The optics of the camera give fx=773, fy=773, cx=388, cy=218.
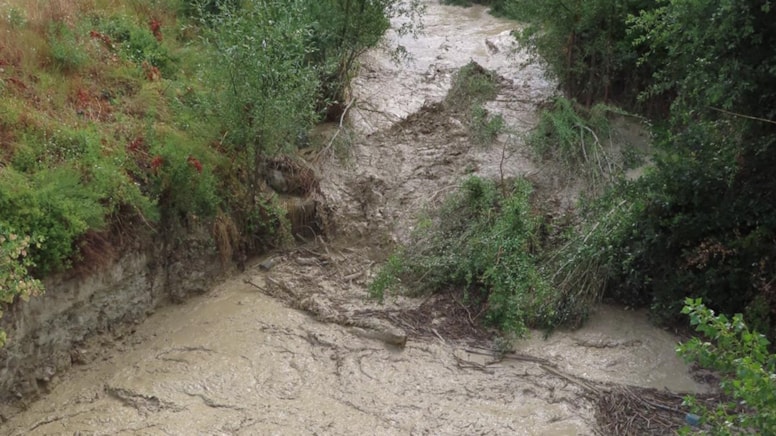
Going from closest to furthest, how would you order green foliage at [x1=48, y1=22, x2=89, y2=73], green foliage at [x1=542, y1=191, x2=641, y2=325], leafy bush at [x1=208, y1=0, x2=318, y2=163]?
green foliage at [x1=542, y1=191, x2=641, y2=325] → leafy bush at [x1=208, y1=0, x2=318, y2=163] → green foliage at [x1=48, y1=22, x2=89, y2=73]

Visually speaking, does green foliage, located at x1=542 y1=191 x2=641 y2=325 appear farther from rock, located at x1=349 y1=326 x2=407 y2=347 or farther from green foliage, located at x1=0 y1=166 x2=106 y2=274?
green foliage, located at x1=0 y1=166 x2=106 y2=274

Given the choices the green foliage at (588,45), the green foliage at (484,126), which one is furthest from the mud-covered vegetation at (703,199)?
the green foliage at (484,126)

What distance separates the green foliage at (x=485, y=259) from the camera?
7289mm

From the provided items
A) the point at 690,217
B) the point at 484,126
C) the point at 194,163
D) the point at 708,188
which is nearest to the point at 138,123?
the point at 194,163

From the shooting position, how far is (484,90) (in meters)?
10.9

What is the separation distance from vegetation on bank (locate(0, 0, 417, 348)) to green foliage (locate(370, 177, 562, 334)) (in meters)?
1.55

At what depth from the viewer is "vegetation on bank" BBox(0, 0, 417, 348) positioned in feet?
20.8

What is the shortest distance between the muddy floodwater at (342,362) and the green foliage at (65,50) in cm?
274

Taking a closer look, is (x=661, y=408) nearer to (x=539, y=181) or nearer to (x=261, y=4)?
(x=539, y=181)

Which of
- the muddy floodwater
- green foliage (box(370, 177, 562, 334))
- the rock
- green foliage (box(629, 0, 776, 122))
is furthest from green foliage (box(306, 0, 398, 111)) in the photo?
green foliage (box(629, 0, 776, 122))

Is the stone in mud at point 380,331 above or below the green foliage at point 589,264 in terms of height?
below

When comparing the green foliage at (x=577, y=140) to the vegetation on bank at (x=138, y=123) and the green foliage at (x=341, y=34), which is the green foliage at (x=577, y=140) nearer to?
the green foliage at (x=341, y=34)

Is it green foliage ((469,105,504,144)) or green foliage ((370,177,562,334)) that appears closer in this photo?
green foliage ((370,177,562,334))

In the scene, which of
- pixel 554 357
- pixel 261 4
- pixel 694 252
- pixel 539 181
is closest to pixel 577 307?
pixel 554 357
